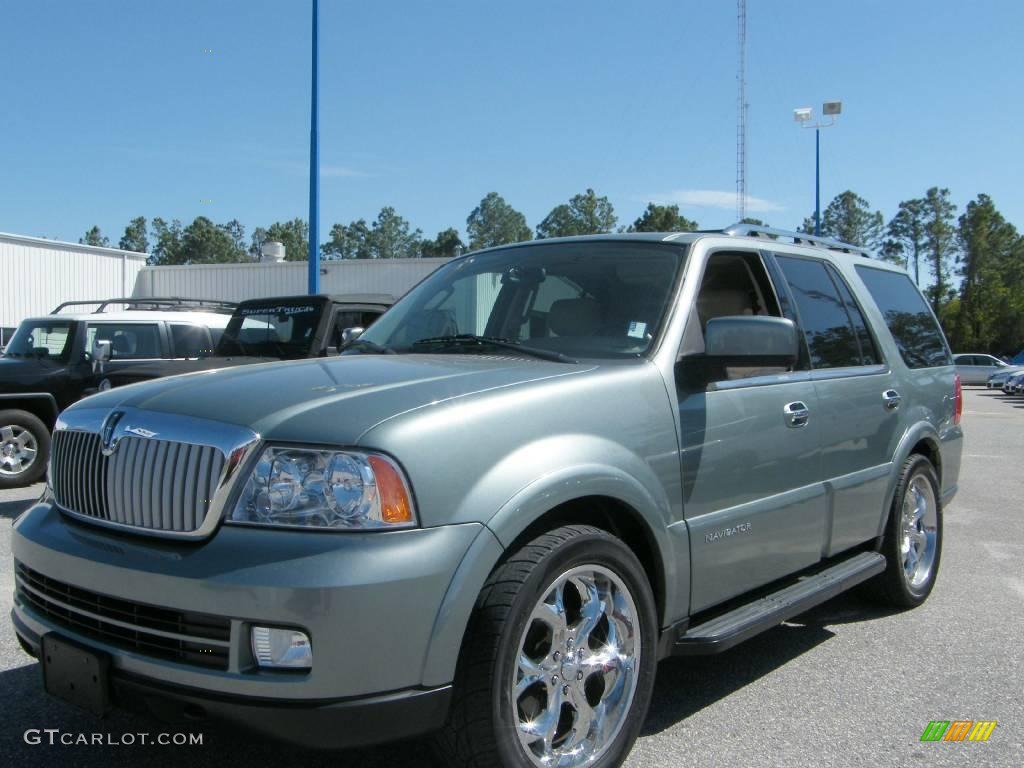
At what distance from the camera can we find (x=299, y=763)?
3117mm

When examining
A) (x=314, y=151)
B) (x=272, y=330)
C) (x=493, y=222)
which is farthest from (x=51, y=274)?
(x=493, y=222)

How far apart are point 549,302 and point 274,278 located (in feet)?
88.1

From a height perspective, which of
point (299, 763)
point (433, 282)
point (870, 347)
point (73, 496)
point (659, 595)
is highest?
point (433, 282)

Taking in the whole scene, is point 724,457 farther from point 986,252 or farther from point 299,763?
point 986,252

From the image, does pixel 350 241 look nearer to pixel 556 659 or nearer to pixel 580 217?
pixel 580 217

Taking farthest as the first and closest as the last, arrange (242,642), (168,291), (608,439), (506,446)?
(168,291)
(608,439)
(506,446)
(242,642)

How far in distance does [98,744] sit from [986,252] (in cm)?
8883

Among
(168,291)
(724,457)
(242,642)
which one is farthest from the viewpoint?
(168,291)

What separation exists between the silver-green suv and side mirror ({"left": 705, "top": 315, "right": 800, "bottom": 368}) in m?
0.01

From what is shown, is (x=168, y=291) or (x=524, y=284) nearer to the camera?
(x=524, y=284)

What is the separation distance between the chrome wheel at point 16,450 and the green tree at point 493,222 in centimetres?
10334

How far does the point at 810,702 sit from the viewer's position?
3748 millimetres

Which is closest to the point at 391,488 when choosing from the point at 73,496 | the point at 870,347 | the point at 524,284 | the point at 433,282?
the point at 73,496

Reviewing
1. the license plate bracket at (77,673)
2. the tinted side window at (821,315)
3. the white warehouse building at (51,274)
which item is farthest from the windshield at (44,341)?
the white warehouse building at (51,274)
